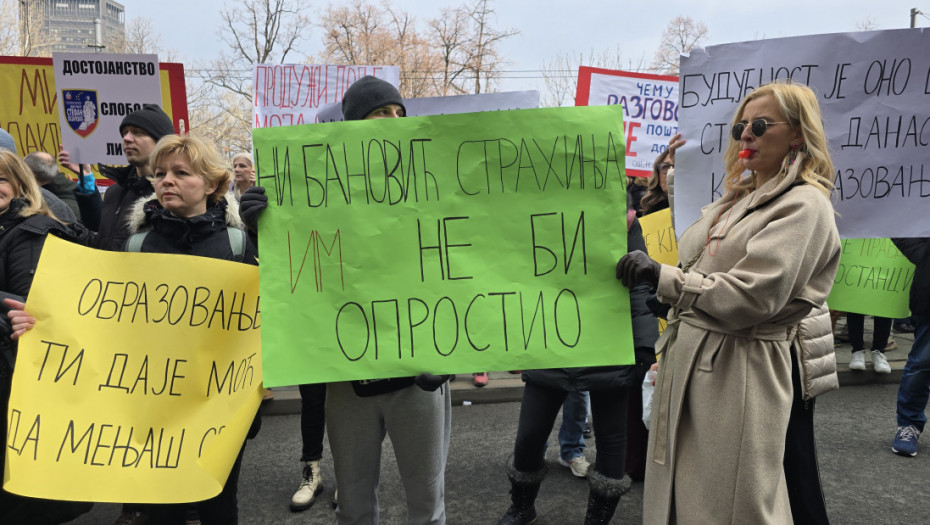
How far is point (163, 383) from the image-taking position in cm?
208

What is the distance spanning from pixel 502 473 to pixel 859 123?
271cm

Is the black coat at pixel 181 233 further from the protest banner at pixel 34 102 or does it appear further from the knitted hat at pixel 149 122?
the protest banner at pixel 34 102

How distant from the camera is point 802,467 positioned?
A: 85.5 inches

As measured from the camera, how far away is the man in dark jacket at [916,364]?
13.5 feet

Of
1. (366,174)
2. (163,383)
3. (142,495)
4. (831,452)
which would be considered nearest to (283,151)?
(366,174)

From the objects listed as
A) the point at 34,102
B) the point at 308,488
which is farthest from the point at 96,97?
the point at 308,488

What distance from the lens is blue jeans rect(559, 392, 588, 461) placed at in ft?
12.8

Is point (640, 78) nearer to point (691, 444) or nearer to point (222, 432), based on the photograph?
point (691, 444)

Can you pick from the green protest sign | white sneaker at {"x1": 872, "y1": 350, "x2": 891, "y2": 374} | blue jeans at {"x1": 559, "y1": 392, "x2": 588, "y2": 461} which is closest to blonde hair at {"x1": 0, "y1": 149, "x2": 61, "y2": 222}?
blue jeans at {"x1": 559, "y1": 392, "x2": 588, "y2": 461}

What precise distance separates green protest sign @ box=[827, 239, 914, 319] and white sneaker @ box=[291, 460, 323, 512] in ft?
12.7

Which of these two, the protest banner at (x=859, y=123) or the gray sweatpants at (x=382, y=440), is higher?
the protest banner at (x=859, y=123)

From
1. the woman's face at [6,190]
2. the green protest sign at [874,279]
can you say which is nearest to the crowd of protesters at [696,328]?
the woman's face at [6,190]

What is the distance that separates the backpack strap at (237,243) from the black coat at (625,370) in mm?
1442

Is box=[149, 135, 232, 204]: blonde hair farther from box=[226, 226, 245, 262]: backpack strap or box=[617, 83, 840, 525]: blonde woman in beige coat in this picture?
box=[617, 83, 840, 525]: blonde woman in beige coat
